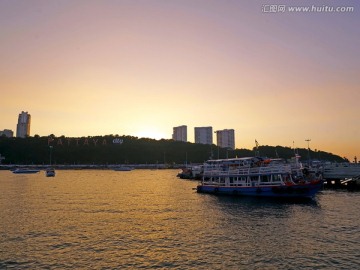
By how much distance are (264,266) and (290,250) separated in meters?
6.02

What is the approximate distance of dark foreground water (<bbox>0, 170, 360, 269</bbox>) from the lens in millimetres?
30422

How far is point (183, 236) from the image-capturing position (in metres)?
40.1

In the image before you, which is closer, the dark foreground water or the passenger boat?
the dark foreground water

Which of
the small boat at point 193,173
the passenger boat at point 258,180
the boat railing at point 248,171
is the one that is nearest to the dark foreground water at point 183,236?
the passenger boat at point 258,180

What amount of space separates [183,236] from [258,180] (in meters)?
40.9

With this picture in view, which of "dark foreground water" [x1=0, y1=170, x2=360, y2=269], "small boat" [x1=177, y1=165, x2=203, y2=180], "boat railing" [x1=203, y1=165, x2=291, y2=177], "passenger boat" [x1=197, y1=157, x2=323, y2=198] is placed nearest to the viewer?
"dark foreground water" [x1=0, y1=170, x2=360, y2=269]

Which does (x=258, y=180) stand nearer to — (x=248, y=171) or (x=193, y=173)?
(x=248, y=171)

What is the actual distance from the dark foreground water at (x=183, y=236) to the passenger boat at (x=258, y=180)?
4.93 metres

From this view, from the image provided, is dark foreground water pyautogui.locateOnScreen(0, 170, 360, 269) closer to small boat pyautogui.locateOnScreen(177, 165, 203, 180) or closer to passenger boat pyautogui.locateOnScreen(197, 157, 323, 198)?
passenger boat pyautogui.locateOnScreen(197, 157, 323, 198)

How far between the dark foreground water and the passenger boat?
4.93m

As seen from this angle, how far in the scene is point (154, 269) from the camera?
28719mm

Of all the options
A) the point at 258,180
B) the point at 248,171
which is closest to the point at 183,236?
the point at 258,180

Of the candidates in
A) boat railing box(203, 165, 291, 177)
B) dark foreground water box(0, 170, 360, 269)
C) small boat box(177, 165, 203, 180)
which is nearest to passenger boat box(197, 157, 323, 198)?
boat railing box(203, 165, 291, 177)

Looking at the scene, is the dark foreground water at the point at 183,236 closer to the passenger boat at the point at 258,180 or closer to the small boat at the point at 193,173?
the passenger boat at the point at 258,180
